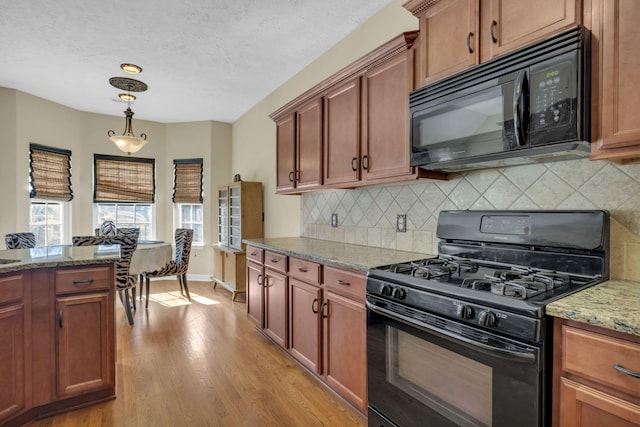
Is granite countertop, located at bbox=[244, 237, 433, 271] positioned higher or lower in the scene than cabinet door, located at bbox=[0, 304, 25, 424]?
higher

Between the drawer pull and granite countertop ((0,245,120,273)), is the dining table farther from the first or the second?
the drawer pull

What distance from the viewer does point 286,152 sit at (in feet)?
11.0

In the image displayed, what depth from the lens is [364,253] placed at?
7.62ft

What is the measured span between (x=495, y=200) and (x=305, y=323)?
59.7 inches

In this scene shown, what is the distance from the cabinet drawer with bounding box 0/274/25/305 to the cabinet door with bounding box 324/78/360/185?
2033 millimetres

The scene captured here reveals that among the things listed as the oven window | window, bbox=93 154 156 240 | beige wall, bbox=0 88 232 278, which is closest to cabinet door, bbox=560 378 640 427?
the oven window

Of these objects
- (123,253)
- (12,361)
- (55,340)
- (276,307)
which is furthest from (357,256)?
(123,253)

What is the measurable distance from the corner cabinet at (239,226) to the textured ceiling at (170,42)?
1347mm

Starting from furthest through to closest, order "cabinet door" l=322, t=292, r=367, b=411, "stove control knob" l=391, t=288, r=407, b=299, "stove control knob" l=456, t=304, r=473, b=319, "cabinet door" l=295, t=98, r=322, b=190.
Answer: "cabinet door" l=295, t=98, r=322, b=190 → "cabinet door" l=322, t=292, r=367, b=411 → "stove control knob" l=391, t=288, r=407, b=299 → "stove control knob" l=456, t=304, r=473, b=319

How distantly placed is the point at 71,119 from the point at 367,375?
19.0ft

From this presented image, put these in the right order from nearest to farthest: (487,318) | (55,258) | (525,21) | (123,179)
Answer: (487,318), (525,21), (55,258), (123,179)

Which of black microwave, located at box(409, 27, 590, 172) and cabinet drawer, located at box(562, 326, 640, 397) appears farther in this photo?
black microwave, located at box(409, 27, 590, 172)

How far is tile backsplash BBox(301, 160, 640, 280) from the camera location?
142 centimetres

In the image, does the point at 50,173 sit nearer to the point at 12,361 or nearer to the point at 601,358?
the point at 12,361
